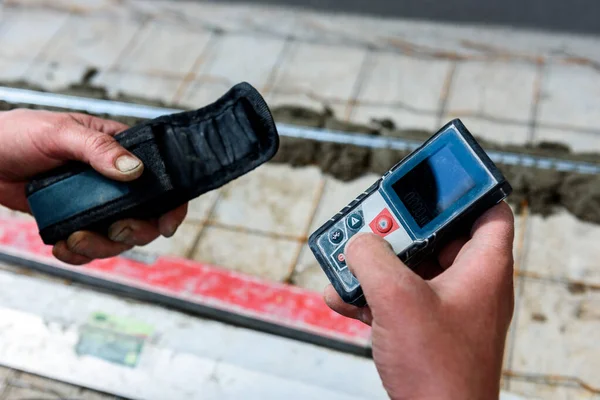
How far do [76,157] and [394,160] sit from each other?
3.59 feet

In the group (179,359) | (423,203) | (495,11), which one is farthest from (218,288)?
(495,11)

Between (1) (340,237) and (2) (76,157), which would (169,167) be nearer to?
(2) (76,157)

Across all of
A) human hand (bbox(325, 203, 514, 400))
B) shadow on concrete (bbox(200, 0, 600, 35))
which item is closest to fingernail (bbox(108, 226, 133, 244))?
human hand (bbox(325, 203, 514, 400))

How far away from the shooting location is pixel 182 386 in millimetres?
1377

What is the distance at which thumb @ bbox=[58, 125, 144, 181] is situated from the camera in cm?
108

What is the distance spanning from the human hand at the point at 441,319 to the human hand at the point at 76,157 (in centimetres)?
50

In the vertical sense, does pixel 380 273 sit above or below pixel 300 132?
above

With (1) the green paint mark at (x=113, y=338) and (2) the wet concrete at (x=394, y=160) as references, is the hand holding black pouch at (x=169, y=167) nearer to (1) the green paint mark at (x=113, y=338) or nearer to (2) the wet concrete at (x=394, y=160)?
(1) the green paint mark at (x=113, y=338)

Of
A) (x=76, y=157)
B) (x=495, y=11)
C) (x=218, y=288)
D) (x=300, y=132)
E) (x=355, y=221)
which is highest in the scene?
(x=355, y=221)

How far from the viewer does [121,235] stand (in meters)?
1.22

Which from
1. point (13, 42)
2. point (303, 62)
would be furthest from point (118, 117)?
point (13, 42)

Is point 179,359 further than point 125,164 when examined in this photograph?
Yes

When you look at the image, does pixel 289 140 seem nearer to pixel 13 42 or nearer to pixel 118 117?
pixel 118 117

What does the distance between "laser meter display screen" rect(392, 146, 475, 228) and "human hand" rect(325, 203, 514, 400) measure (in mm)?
77
